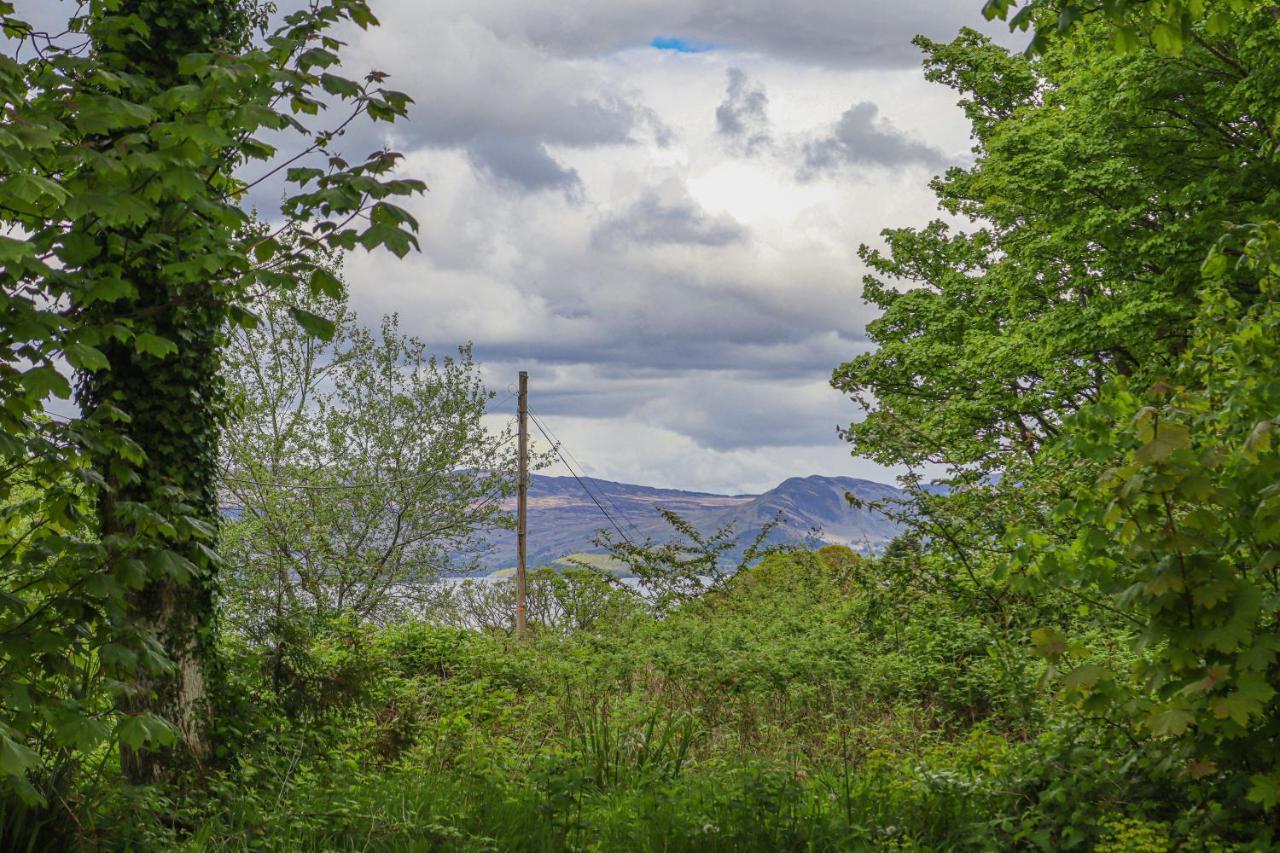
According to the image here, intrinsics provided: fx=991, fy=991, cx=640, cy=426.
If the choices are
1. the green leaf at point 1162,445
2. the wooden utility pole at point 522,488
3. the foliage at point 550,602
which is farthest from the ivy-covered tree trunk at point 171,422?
the wooden utility pole at point 522,488

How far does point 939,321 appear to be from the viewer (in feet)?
74.2

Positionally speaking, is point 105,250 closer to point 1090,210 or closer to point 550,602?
point 1090,210

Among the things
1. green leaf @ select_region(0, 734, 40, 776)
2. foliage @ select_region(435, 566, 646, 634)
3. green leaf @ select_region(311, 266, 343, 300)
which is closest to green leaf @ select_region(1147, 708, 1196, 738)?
green leaf @ select_region(311, 266, 343, 300)

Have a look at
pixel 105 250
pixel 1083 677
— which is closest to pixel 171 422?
pixel 105 250

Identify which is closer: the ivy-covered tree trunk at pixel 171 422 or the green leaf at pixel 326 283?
the green leaf at pixel 326 283

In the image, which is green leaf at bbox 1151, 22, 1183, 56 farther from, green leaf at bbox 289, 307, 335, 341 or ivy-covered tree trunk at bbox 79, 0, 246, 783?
ivy-covered tree trunk at bbox 79, 0, 246, 783

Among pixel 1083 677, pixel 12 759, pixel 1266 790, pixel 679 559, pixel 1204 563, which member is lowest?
pixel 1266 790

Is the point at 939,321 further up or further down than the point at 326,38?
further up

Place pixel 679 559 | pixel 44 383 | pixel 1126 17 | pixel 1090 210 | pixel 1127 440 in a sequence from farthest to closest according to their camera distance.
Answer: pixel 1090 210
pixel 679 559
pixel 1126 17
pixel 1127 440
pixel 44 383

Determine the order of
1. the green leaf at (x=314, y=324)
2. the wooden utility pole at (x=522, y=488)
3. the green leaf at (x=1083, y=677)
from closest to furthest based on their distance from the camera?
the green leaf at (x=314, y=324), the green leaf at (x=1083, y=677), the wooden utility pole at (x=522, y=488)

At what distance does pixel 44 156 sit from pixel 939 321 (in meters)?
20.9

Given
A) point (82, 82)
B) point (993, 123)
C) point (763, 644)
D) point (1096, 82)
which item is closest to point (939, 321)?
point (993, 123)

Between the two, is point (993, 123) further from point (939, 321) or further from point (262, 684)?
point (262, 684)

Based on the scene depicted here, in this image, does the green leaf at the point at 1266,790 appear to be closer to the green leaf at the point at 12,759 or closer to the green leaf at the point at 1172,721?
the green leaf at the point at 1172,721
